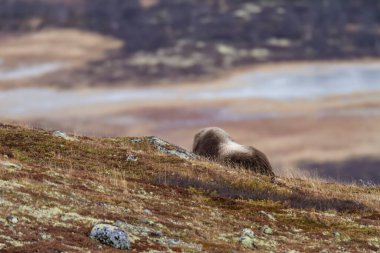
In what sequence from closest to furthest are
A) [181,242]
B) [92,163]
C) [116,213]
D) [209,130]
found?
[181,242] → [116,213] → [92,163] → [209,130]

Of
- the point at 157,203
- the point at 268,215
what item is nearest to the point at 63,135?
the point at 157,203

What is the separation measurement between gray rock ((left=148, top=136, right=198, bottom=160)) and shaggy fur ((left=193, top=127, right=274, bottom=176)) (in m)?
3.18

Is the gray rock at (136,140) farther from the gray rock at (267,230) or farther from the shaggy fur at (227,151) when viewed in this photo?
the gray rock at (267,230)

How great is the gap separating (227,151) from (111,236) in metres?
28.2

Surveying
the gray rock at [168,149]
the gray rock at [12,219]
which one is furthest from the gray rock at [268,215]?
the gray rock at [168,149]

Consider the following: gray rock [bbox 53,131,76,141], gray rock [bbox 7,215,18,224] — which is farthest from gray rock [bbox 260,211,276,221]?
gray rock [bbox 53,131,76,141]

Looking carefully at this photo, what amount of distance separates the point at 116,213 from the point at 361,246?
383 inches

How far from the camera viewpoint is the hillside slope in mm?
20297

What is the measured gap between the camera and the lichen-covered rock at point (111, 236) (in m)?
19.3

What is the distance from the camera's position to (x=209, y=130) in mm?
52688

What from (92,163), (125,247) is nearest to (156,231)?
(125,247)

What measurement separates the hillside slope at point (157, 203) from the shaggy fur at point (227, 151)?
9.75 ft

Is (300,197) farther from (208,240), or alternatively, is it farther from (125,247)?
(125,247)

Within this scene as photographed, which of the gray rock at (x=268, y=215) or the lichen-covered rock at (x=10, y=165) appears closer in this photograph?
the lichen-covered rock at (x=10, y=165)
